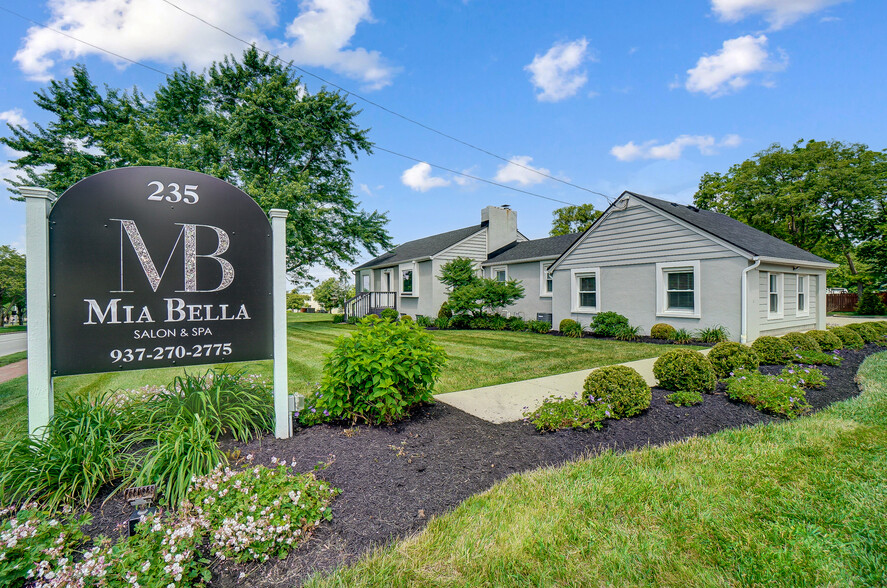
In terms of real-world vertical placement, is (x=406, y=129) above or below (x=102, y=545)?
above

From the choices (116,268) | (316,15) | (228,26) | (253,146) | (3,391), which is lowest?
(3,391)

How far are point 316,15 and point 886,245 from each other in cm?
3509

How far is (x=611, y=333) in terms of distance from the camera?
1243 cm

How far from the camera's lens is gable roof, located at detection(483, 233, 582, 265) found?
16434 mm

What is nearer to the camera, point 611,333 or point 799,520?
point 799,520

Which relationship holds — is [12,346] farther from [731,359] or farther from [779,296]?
[779,296]

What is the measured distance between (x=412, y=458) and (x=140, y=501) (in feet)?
5.57

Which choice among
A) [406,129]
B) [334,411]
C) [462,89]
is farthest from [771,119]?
[334,411]

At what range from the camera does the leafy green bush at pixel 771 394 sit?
4.36 m

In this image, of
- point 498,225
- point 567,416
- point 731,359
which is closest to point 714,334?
point 731,359

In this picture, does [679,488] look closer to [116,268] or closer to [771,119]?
[116,268]

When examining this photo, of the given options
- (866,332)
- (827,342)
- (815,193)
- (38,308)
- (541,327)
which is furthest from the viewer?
(815,193)

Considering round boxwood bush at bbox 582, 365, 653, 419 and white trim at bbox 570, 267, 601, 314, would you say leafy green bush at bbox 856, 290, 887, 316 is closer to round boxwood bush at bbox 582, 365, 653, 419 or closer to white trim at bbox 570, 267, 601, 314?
white trim at bbox 570, 267, 601, 314

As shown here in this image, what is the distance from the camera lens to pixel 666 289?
1180 cm
